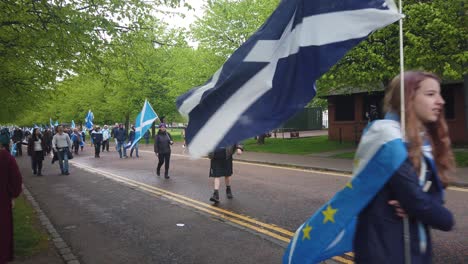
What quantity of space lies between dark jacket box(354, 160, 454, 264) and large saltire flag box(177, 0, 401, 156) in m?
1.12

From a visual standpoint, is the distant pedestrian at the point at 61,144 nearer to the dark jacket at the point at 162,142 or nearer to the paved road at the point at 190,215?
the paved road at the point at 190,215

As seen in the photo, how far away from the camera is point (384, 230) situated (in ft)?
7.07

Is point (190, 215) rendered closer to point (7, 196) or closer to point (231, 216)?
point (231, 216)

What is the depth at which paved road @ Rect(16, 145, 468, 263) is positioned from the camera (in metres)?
5.99

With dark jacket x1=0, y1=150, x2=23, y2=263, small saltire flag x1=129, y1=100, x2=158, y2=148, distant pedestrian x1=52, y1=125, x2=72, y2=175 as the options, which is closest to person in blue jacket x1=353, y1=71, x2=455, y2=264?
dark jacket x1=0, y1=150, x2=23, y2=263

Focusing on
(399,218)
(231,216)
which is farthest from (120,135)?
(399,218)

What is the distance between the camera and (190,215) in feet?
27.6

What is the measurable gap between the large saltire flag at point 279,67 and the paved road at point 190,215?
9.64ft

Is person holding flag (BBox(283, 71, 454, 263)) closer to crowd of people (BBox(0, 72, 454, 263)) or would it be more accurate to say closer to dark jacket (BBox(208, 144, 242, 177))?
crowd of people (BBox(0, 72, 454, 263))

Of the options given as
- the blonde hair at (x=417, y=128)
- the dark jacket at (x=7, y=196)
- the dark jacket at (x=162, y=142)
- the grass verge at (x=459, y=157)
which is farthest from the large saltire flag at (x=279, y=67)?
the grass verge at (x=459, y=157)

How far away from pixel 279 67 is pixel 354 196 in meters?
1.36

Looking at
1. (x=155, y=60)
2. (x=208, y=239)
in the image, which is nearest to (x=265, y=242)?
(x=208, y=239)

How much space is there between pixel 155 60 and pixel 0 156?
35815mm

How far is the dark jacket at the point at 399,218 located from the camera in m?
2.06
